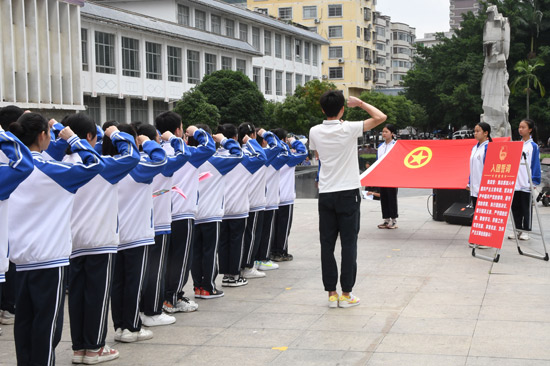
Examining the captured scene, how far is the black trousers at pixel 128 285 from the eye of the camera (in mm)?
5828

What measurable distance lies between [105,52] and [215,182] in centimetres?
3411

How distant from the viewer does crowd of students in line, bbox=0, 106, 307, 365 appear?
15.4ft

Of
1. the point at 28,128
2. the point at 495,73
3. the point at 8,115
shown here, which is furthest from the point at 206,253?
the point at 495,73

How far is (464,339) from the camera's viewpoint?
228 inches

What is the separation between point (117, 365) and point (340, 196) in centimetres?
257

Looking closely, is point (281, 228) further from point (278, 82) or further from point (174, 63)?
point (278, 82)

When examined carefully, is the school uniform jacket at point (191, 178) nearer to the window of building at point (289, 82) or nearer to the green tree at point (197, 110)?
the green tree at point (197, 110)

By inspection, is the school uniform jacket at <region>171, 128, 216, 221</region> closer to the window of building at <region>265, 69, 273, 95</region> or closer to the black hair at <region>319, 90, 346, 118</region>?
the black hair at <region>319, 90, 346, 118</region>

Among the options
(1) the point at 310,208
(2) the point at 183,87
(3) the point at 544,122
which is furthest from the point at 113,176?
(3) the point at 544,122

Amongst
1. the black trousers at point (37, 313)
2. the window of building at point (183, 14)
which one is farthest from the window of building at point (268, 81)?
the black trousers at point (37, 313)

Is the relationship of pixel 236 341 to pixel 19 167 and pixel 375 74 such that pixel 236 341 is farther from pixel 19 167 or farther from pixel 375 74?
pixel 375 74

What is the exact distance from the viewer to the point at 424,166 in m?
12.1

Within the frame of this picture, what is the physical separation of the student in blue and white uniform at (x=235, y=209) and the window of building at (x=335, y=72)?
78028mm

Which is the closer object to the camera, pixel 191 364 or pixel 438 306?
pixel 191 364
